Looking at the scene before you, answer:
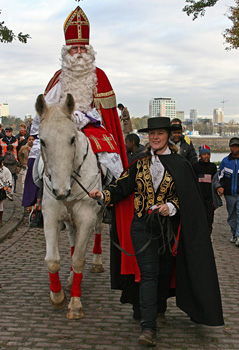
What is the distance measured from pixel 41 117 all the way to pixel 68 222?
4.33ft

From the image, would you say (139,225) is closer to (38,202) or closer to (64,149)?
(64,149)

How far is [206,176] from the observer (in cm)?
984

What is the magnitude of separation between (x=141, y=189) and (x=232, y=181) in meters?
5.53

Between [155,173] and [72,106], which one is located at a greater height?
[72,106]

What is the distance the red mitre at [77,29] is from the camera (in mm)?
6859

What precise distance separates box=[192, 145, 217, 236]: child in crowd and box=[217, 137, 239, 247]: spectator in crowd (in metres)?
0.31

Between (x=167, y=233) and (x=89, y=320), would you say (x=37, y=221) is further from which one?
(x=167, y=233)

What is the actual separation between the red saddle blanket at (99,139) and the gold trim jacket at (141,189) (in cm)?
104

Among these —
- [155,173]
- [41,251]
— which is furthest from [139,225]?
[41,251]

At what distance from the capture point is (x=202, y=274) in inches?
187

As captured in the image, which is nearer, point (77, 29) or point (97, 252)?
point (77, 29)

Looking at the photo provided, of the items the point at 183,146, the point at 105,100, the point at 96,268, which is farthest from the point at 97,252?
the point at 183,146

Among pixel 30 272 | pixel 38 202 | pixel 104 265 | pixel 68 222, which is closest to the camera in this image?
pixel 68 222

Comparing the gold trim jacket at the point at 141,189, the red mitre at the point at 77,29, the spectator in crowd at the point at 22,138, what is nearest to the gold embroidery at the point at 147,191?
the gold trim jacket at the point at 141,189
